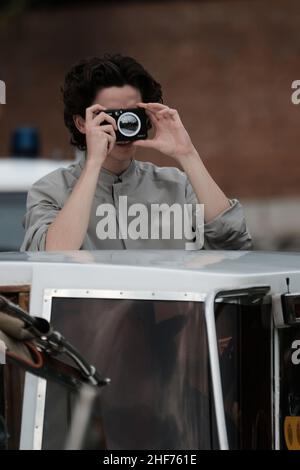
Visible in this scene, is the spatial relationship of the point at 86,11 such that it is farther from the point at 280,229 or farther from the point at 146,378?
the point at 146,378

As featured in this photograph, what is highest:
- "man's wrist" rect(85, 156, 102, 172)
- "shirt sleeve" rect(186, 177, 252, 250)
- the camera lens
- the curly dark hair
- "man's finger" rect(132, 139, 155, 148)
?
the curly dark hair

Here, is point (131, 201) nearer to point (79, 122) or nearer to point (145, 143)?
point (145, 143)

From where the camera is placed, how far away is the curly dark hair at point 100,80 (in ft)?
13.0

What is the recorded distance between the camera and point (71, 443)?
270 cm

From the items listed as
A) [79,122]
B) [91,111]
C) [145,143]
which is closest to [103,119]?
[91,111]

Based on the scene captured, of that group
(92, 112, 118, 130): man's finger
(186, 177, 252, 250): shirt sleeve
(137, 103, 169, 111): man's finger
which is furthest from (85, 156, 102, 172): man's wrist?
(186, 177, 252, 250): shirt sleeve

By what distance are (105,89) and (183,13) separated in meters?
15.2

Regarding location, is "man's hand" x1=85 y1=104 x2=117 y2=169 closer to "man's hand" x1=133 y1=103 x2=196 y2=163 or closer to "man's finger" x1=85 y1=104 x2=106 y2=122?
"man's finger" x1=85 y1=104 x2=106 y2=122

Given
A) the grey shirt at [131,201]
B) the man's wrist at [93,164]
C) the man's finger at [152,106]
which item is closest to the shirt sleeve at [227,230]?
the grey shirt at [131,201]

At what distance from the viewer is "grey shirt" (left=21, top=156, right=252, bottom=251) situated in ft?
12.5

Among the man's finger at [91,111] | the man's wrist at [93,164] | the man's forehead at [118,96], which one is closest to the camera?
the man's wrist at [93,164]

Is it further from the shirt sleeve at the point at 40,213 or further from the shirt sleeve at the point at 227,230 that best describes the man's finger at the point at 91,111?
the shirt sleeve at the point at 227,230

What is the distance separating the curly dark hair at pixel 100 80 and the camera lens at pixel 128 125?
0.17 m
